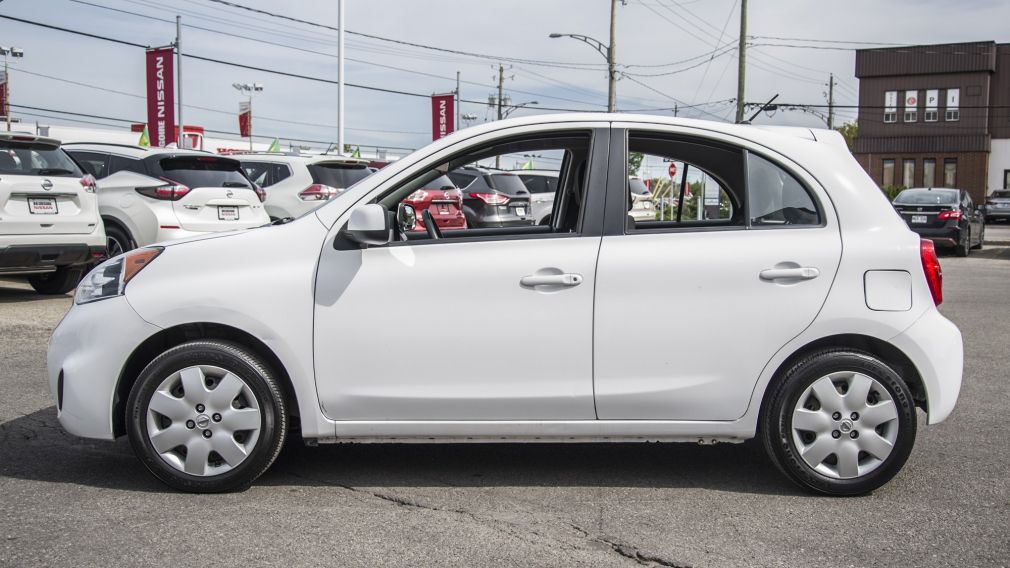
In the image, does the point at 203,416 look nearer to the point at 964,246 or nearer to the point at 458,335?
the point at 458,335

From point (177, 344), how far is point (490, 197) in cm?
1153

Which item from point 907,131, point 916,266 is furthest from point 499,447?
point 907,131

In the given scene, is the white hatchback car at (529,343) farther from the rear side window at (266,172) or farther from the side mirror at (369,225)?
the rear side window at (266,172)

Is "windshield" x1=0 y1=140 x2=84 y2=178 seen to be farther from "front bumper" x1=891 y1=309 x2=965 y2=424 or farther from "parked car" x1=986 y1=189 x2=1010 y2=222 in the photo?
"parked car" x1=986 y1=189 x2=1010 y2=222

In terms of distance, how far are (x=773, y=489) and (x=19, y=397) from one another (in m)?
4.70

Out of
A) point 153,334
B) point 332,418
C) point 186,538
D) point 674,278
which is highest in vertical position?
point 674,278

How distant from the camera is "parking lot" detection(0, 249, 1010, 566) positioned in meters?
3.77

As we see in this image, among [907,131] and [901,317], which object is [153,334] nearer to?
[901,317]

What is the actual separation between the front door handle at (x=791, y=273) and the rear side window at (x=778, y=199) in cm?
25

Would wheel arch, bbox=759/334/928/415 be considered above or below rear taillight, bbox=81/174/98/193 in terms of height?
below

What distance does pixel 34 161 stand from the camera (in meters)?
10.8

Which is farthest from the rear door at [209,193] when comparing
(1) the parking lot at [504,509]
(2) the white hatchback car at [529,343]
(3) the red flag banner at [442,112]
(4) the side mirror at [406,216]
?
(3) the red flag banner at [442,112]

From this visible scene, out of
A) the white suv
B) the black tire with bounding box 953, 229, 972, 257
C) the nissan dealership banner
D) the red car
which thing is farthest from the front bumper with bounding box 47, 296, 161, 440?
the nissan dealership banner

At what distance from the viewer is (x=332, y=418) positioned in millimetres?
4438
